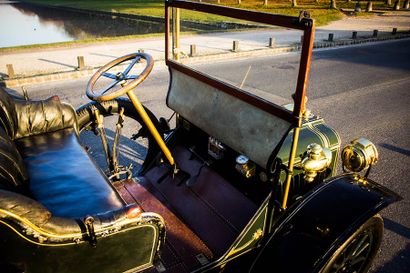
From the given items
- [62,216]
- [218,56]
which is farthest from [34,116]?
[218,56]

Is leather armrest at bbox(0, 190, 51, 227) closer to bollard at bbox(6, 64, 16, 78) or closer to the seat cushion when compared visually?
the seat cushion

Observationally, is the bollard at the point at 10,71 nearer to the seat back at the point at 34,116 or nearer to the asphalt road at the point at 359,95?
the asphalt road at the point at 359,95

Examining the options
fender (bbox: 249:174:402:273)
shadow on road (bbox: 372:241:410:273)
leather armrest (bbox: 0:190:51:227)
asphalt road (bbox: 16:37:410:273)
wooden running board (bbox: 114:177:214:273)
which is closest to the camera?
leather armrest (bbox: 0:190:51:227)

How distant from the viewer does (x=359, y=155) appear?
2605mm

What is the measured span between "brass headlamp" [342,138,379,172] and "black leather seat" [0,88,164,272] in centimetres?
161

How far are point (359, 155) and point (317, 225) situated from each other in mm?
747

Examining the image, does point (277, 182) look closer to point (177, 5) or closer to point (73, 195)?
point (73, 195)

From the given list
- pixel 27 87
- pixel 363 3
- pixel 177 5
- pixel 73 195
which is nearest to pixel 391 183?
pixel 177 5

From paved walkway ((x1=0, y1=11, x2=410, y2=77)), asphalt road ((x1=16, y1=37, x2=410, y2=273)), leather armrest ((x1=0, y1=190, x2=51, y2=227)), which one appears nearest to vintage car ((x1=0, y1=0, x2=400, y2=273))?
leather armrest ((x1=0, y1=190, x2=51, y2=227))

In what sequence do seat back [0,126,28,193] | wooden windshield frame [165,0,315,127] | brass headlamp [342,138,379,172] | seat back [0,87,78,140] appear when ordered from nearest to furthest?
wooden windshield frame [165,0,315,127] < seat back [0,126,28,193] < brass headlamp [342,138,379,172] < seat back [0,87,78,140]

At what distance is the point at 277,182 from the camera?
2.36 m

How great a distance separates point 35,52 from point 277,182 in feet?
41.0

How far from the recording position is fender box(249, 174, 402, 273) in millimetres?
2152

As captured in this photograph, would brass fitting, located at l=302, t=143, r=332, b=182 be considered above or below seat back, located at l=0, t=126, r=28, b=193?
above
